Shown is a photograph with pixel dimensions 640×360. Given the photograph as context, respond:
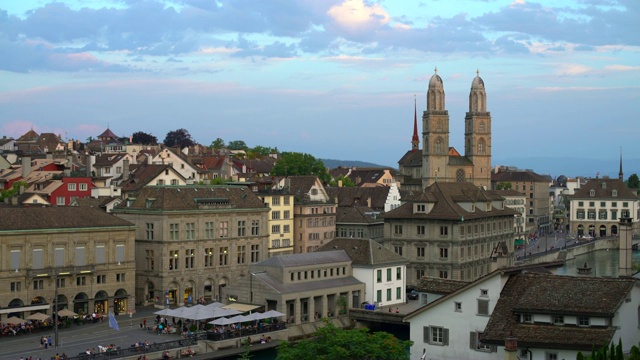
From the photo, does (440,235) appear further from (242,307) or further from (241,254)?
(242,307)

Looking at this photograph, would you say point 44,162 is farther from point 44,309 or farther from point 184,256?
point 44,309

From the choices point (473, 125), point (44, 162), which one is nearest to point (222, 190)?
point (44, 162)

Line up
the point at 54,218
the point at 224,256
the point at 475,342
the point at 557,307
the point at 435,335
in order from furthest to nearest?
the point at 224,256 → the point at 54,218 → the point at 435,335 → the point at 475,342 → the point at 557,307

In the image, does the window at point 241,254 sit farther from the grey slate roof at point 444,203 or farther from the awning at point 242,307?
the awning at point 242,307

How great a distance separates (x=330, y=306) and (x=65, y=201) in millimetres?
40287

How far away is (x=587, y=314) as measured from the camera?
44.5 m

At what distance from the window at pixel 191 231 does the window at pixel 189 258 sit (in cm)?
118

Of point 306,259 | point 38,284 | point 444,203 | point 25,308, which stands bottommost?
point 25,308

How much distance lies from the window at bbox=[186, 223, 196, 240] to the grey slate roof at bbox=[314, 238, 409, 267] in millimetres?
11418

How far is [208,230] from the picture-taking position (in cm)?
9106

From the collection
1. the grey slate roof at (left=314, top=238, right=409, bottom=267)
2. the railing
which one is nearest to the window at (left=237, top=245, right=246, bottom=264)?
the grey slate roof at (left=314, top=238, right=409, bottom=267)

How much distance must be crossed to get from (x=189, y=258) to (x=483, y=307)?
4303 centimetres

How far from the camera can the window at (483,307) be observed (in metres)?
49.9

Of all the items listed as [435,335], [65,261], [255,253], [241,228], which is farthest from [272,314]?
[435,335]
